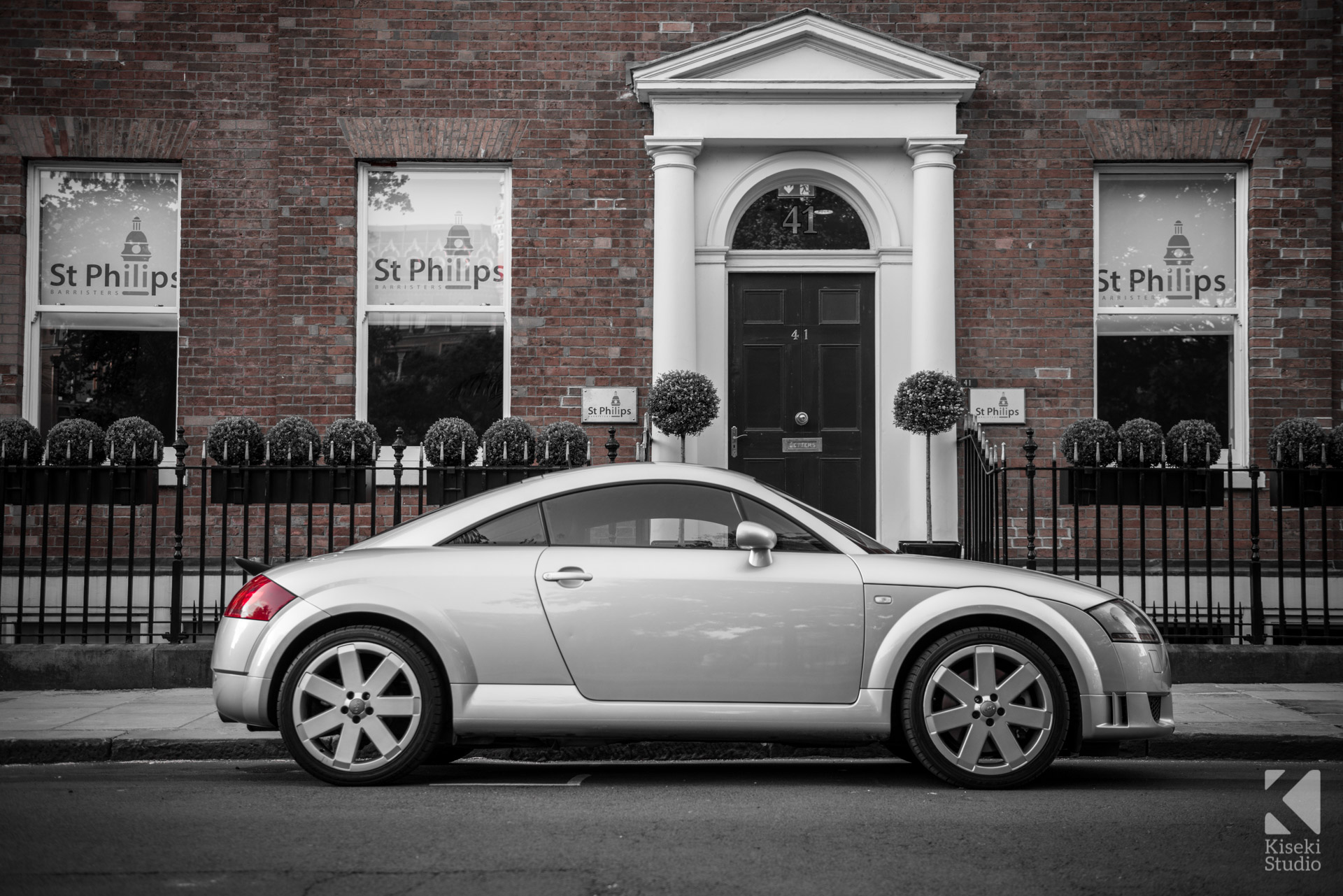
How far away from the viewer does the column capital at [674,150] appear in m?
11.2

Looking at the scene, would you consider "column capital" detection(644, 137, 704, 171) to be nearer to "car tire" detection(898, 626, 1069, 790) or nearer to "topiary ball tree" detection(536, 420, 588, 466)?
"topiary ball tree" detection(536, 420, 588, 466)

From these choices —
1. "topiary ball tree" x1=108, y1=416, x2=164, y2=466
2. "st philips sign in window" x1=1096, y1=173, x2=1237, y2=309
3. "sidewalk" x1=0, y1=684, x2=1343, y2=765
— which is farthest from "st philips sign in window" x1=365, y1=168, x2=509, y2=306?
"st philips sign in window" x1=1096, y1=173, x2=1237, y2=309

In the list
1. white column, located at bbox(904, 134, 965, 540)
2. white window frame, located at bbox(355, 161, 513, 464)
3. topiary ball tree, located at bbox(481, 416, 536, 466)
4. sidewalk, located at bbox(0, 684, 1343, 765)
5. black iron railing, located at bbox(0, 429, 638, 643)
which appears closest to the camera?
sidewalk, located at bbox(0, 684, 1343, 765)

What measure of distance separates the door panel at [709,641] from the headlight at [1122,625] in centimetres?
104

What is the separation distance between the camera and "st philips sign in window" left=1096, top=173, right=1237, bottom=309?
11727 mm

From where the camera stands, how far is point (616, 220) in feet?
37.9

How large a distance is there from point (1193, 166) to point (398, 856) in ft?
32.5

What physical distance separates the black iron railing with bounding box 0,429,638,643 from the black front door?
1337 mm

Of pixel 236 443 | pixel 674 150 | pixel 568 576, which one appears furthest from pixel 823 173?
pixel 568 576

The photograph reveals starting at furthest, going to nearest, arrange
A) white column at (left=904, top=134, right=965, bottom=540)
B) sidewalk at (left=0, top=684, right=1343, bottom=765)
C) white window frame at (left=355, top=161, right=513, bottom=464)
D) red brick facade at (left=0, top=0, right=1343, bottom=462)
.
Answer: white window frame at (left=355, top=161, right=513, bottom=464), red brick facade at (left=0, top=0, right=1343, bottom=462), white column at (left=904, top=134, right=965, bottom=540), sidewalk at (left=0, top=684, right=1343, bottom=765)

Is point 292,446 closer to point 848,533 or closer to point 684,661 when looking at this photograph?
point 684,661

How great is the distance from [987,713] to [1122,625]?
72cm

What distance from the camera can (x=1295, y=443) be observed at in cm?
976

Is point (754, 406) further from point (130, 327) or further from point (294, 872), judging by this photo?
point (294, 872)
